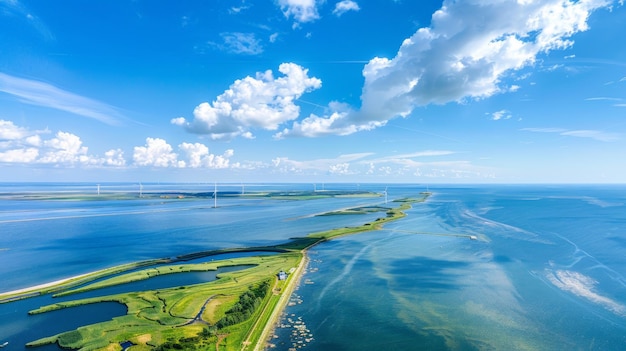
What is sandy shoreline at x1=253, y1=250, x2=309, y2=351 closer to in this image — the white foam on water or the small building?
the small building

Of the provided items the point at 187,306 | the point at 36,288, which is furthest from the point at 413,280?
the point at 36,288

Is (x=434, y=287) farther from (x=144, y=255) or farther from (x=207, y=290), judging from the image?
(x=144, y=255)

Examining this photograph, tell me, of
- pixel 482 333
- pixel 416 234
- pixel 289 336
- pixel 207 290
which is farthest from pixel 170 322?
pixel 416 234

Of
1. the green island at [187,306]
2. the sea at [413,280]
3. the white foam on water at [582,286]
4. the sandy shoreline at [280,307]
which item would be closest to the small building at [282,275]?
the green island at [187,306]

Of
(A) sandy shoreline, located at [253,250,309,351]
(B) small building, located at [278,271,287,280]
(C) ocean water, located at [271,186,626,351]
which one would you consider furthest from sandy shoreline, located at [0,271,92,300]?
(C) ocean water, located at [271,186,626,351]

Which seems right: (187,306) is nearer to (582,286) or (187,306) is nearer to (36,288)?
(36,288)
